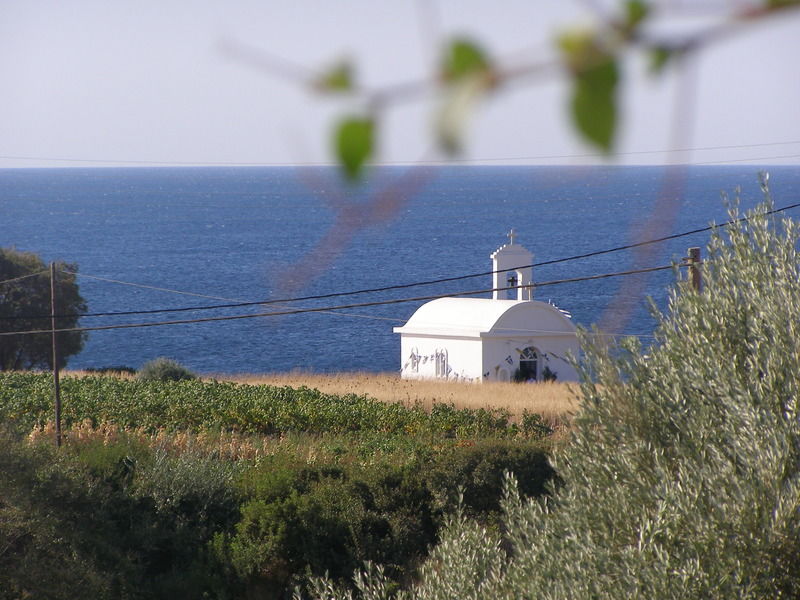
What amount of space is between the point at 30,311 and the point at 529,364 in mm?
24136

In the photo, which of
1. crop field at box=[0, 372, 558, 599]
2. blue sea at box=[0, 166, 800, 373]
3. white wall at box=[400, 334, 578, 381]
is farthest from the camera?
white wall at box=[400, 334, 578, 381]

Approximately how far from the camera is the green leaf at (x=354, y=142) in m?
0.61

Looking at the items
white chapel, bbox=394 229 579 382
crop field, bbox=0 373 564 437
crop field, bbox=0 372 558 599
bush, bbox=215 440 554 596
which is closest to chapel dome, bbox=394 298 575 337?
white chapel, bbox=394 229 579 382

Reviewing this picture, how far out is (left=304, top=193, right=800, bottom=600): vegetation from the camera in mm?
5746

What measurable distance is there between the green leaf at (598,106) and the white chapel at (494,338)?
104ft

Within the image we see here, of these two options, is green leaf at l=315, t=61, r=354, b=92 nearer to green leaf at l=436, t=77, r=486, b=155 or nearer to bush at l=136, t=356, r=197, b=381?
green leaf at l=436, t=77, r=486, b=155

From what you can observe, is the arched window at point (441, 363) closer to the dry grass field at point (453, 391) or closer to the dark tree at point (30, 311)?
the dry grass field at point (453, 391)

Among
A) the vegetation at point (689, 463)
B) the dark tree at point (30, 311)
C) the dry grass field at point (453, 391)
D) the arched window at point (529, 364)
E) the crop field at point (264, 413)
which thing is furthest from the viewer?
the dark tree at point (30, 311)

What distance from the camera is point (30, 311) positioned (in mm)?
43562

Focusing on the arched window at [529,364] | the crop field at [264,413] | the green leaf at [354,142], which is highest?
the green leaf at [354,142]

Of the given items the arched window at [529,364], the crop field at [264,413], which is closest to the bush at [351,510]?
the crop field at [264,413]

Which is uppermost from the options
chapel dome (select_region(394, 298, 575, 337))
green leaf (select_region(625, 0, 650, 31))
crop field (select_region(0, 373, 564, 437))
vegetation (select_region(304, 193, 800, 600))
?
green leaf (select_region(625, 0, 650, 31))

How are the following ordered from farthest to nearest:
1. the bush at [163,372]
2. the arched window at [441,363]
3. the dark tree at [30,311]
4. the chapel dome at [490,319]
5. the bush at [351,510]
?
the dark tree at [30,311], the arched window at [441,363], the chapel dome at [490,319], the bush at [163,372], the bush at [351,510]

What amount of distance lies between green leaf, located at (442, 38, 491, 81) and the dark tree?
4456 cm
